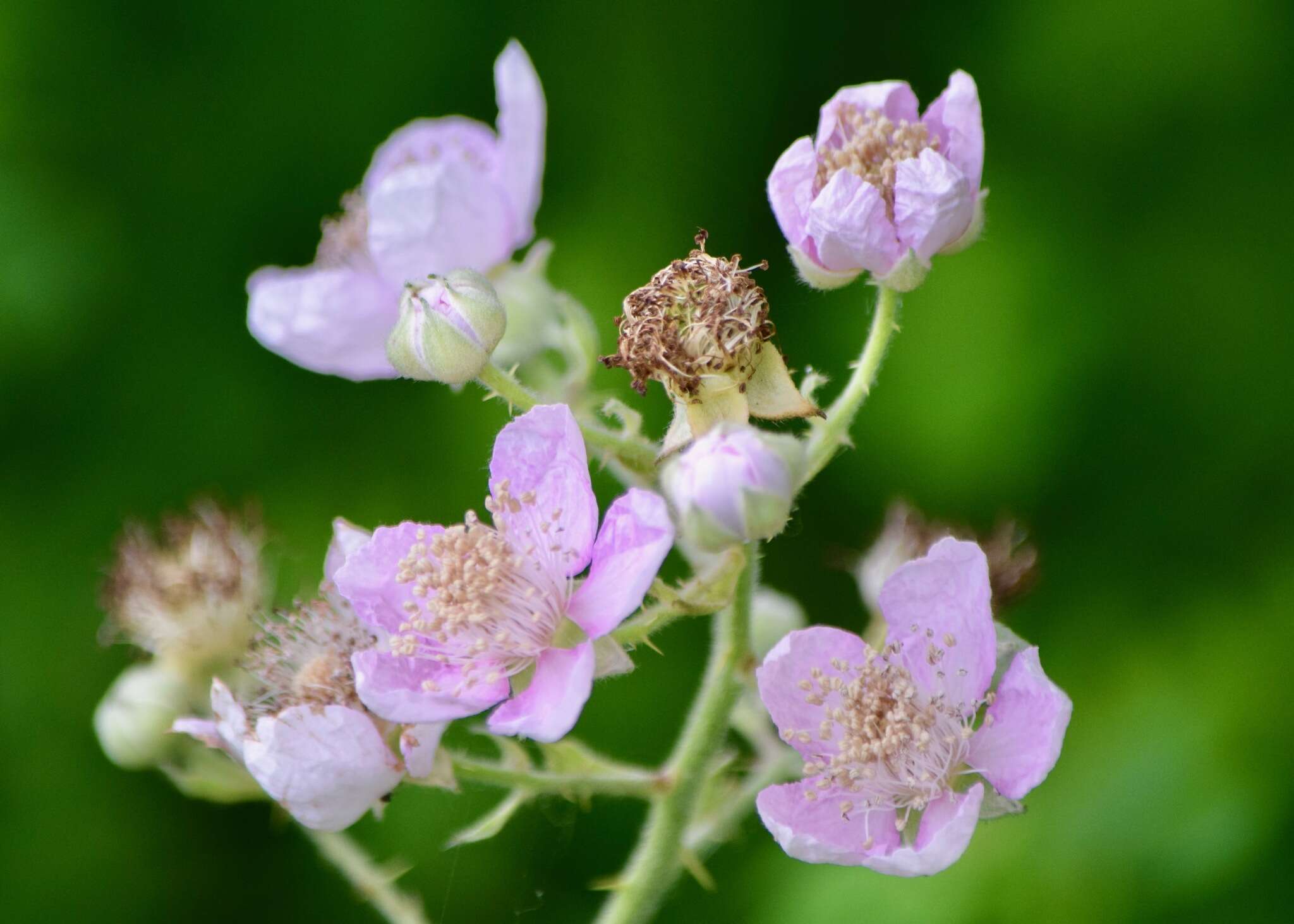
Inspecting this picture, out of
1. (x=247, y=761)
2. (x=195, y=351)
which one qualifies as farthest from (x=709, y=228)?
(x=247, y=761)

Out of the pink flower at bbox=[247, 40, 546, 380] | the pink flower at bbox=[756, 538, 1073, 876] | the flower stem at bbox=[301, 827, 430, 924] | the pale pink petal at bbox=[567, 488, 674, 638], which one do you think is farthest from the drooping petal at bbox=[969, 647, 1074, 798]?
the pink flower at bbox=[247, 40, 546, 380]

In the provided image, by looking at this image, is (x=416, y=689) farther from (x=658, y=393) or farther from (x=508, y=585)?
(x=658, y=393)

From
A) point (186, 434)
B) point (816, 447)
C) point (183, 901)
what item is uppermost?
point (816, 447)

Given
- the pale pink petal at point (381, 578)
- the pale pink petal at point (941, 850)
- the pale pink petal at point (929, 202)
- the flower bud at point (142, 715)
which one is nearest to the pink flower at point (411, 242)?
the pale pink petal at point (381, 578)

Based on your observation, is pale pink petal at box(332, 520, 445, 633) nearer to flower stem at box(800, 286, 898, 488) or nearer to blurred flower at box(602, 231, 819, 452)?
blurred flower at box(602, 231, 819, 452)

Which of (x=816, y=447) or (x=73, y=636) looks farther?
(x=73, y=636)

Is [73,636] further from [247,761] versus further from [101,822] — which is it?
[247,761]

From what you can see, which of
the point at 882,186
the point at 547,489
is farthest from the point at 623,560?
the point at 882,186
